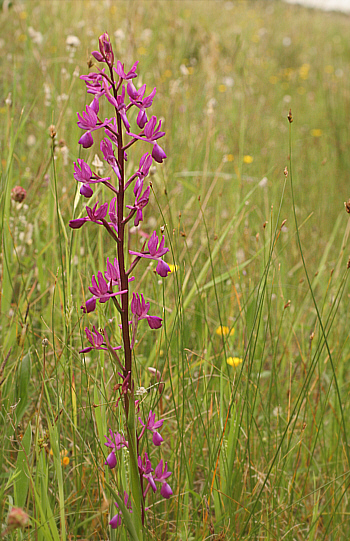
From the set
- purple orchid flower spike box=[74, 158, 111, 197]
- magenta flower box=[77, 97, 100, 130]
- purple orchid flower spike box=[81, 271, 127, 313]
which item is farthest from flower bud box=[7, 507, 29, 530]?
magenta flower box=[77, 97, 100, 130]

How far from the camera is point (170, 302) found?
181 cm

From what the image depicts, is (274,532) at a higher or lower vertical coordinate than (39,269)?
lower

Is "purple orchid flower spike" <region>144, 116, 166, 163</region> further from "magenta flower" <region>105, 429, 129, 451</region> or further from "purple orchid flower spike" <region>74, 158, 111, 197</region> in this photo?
"magenta flower" <region>105, 429, 129, 451</region>

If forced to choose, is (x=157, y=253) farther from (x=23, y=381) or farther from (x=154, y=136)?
(x=23, y=381)

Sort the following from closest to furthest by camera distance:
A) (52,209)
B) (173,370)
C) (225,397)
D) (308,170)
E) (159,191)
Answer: (225,397) → (173,370) → (52,209) → (159,191) → (308,170)

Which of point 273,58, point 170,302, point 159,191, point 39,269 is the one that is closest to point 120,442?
point 39,269

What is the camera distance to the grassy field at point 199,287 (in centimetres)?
103

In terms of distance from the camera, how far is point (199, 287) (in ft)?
4.79

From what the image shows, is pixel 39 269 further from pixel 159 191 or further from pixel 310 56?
pixel 310 56

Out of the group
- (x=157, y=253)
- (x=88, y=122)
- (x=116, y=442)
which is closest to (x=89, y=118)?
(x=88, y=122)

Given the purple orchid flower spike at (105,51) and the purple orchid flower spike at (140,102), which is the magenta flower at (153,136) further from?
the purple orchid flower spike at (105,51)

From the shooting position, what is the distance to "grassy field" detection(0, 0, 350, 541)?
3.39 feet

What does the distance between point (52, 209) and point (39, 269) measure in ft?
0.89

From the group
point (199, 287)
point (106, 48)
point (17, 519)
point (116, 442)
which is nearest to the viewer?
point (17, 519)
